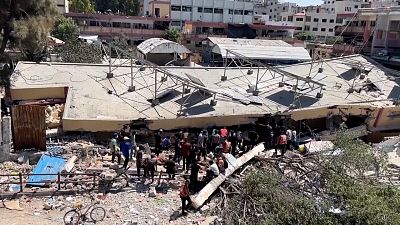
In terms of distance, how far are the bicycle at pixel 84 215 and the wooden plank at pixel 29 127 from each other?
174 inches

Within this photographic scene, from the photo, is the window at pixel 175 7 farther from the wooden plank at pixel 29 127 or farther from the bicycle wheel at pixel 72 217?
the bicycle wheel at pixel 72 217

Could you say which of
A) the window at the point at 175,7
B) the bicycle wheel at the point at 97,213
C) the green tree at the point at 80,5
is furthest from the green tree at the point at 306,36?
the bicycle wheel at the point at 97,213

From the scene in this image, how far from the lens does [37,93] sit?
58.8 ft

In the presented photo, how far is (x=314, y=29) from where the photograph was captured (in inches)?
2729

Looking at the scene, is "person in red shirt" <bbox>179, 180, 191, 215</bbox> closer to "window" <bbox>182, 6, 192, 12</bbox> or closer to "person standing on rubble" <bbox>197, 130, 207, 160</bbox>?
"person standing on rubble" <bbox>197, 130, 207, 160</bbox>

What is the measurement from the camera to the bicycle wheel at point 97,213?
394 inches

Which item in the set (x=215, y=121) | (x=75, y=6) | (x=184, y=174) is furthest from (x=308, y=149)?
(x=75, y=6)

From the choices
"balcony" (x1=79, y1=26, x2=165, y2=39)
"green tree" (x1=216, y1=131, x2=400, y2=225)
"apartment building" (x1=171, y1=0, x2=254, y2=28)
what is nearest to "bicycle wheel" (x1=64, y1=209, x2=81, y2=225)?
"green tree" (x1=216, y1=131, x2=400, y2=225)

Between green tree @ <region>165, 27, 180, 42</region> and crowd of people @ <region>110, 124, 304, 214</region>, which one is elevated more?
green tree @ <region>165, 27, 180, 42</region>

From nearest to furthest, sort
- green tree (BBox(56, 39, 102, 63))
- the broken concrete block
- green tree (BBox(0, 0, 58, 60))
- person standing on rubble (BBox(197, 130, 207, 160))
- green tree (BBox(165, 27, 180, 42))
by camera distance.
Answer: the broken concrete block → person standing on rubble (BBox(197, 130, 207, 160)) → green tree (BBox(0, 0, 58, 60)) → green tree (BBox(56, 39, 102, 63)) → green tree (BBox(165, 27, 180, 42))

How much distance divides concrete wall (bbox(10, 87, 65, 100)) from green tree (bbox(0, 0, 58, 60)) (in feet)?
14.5

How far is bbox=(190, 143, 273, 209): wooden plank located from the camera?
1083 centimetres

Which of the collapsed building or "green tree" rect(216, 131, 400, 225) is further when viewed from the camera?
the collapsed building

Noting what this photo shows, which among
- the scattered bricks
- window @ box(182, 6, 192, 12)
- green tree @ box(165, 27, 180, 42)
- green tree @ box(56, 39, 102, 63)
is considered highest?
window @ box(182, 6, 192, 12)
